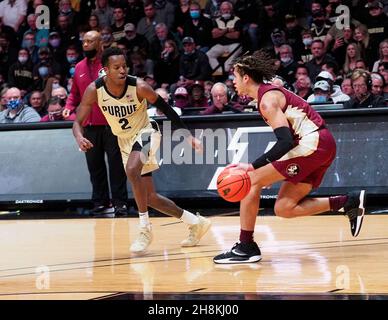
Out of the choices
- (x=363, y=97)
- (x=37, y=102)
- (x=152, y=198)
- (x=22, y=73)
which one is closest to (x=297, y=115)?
(x=152, y=198)

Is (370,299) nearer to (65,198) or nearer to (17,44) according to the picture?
(65,198)

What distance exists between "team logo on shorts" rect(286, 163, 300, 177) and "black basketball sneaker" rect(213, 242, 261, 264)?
678 mm

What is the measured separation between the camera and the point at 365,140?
11.5m

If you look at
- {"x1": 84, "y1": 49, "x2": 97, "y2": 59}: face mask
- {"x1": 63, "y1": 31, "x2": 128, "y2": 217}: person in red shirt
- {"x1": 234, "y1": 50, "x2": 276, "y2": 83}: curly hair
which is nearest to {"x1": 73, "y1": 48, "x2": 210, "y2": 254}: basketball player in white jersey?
{"x1": 234, "y1": 50, "x2": 276, "y2": 83}: curly hair

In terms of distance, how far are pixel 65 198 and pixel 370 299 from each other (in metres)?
7.34

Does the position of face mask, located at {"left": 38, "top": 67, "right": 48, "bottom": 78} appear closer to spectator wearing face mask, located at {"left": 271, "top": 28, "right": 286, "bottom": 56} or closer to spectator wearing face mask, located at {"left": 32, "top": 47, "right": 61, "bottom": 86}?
spectator wearing face mask, located at {"left": 32, "top": 47, "right": 61, "bottom": 86}

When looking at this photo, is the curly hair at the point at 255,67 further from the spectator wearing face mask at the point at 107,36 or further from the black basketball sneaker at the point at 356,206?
the spectator wearing face mask at the point at 107,36

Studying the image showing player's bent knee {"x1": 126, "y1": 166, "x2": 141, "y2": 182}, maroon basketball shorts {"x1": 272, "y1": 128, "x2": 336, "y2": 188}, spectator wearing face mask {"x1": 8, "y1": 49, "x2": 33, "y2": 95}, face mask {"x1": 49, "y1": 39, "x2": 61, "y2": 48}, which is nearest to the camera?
maroon basketball shorts {"x1": 272, "y1": 128, "x2": 336, "y2": 188}

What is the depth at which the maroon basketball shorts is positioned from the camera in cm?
788

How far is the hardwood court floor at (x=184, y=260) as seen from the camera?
671 cm

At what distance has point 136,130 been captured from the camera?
9258 mm

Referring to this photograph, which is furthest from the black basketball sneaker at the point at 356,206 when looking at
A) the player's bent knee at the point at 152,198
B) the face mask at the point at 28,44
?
the face mask at the point at 28,44

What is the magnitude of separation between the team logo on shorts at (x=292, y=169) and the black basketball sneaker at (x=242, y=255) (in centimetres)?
68

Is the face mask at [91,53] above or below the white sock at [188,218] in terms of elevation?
above
